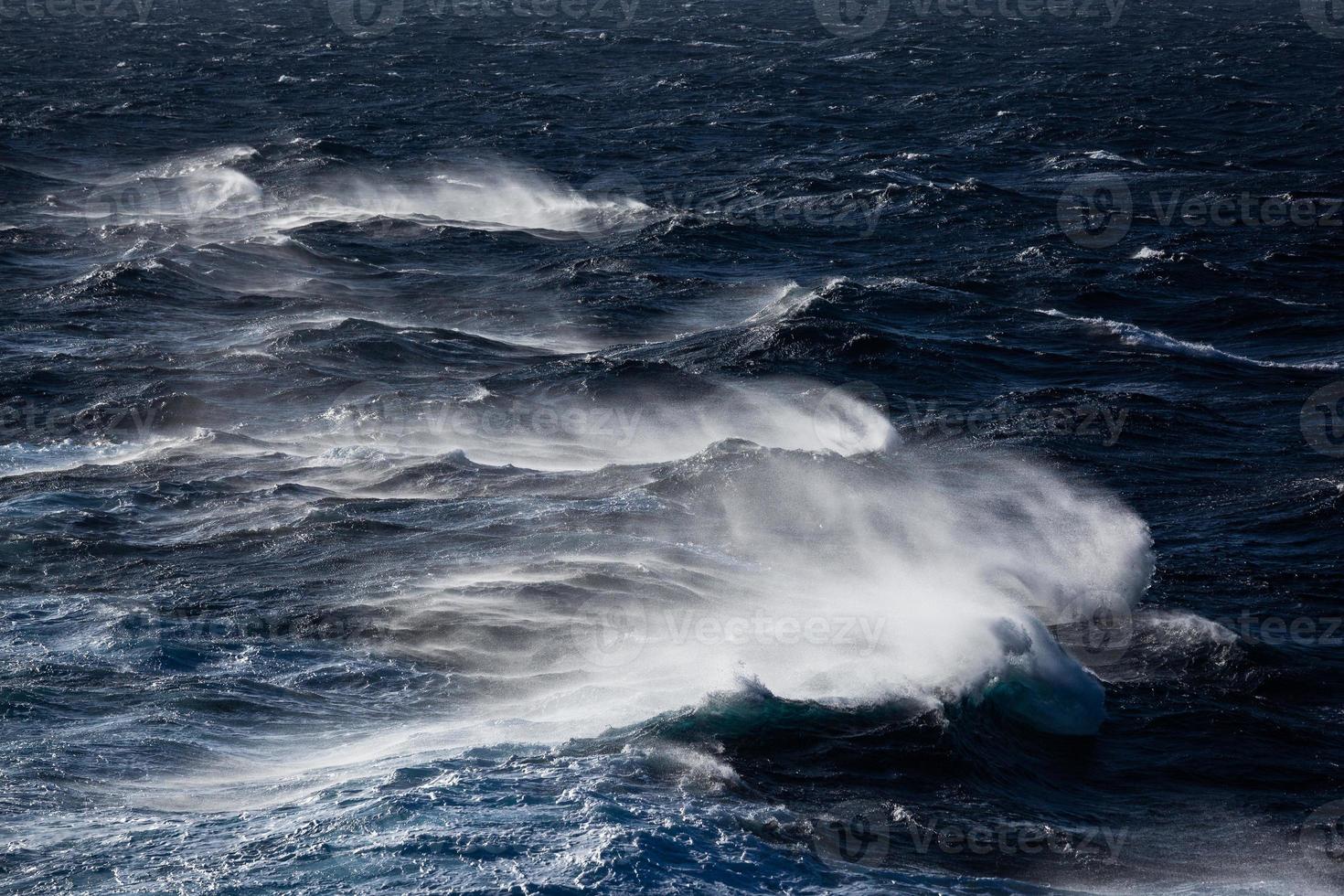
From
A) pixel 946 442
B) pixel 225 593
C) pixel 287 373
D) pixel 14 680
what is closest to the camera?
pixel 14 680

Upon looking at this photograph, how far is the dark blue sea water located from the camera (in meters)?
18.1

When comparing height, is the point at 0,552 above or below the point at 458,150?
below

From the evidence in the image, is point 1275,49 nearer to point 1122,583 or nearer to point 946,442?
point 946,442

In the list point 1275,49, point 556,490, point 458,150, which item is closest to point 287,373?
point 556,490

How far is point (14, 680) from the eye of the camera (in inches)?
832

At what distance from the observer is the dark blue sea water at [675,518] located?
18062 millimetres

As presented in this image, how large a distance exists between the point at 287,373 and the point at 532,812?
72.1ft

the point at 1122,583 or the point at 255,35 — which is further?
the point at 255,35

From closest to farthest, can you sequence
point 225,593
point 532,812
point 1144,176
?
1. point 532,812
2. point 225,593
3. point 1144,176

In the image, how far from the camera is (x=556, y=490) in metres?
29.8

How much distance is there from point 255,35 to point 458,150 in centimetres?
6314

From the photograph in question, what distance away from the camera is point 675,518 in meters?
28.2

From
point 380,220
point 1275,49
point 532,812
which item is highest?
point 1275,49

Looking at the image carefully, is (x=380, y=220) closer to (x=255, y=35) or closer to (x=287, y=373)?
(x=287, y=373)
